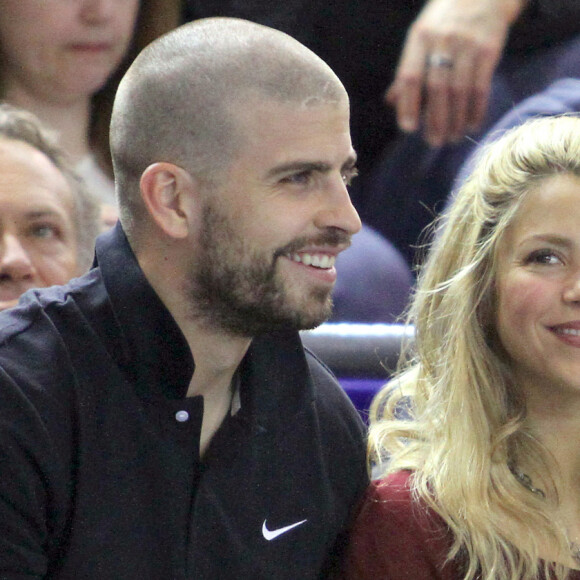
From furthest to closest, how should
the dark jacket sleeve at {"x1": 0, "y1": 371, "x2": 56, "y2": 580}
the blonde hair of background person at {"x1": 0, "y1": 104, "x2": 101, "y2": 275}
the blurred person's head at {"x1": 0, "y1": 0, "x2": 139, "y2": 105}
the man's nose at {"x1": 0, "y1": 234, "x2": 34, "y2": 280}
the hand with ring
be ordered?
the hand with ring, the blurred person's head at {"x1": 0, "y1": 0, "x2": 139, "y2": 105}, the blonde hair of background person at {"x1": 0, "y1": 104, "x2": 101, "y2": 275}, the man's nose at {"x1": 0, "y1": 234, "x2": 34, "y2": 280}, the dark jacket sleeve at {"x1": 0, "y1": 371, "x2": 56, "y2": 580}

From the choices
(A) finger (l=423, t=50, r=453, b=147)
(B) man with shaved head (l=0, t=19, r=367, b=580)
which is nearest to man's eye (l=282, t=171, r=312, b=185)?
(B) man with shaved head (l=0, t=19, r=367, b=580)

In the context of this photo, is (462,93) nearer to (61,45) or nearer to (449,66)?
(449,66)

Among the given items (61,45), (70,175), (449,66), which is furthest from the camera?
(449,66)

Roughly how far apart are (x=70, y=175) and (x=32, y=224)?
6.0 inches

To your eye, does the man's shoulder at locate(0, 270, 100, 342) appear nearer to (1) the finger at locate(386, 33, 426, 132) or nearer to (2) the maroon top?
(2) the maroon top

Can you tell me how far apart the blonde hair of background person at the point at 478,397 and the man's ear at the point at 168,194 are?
0.42m

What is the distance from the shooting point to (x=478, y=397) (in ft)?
4.76

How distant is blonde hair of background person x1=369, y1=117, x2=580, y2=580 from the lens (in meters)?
1.36

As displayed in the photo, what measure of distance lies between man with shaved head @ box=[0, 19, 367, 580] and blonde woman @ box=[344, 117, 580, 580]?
13 cm

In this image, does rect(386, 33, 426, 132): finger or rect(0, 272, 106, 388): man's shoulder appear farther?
rect(386, 33, 426, 132): finger

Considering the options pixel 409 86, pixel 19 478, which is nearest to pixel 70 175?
pixel 19 478

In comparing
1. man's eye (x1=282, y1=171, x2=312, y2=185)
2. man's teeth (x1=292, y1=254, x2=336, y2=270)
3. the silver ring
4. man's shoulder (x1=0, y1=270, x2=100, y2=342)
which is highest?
man's eye (x1=282, y1=171, x2=312, y2=185)

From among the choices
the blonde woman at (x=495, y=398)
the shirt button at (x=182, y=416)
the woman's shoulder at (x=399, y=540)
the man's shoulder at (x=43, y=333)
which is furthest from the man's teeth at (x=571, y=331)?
the man's shoulder at (x=43, y=333)

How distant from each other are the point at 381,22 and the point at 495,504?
142 centimetres
